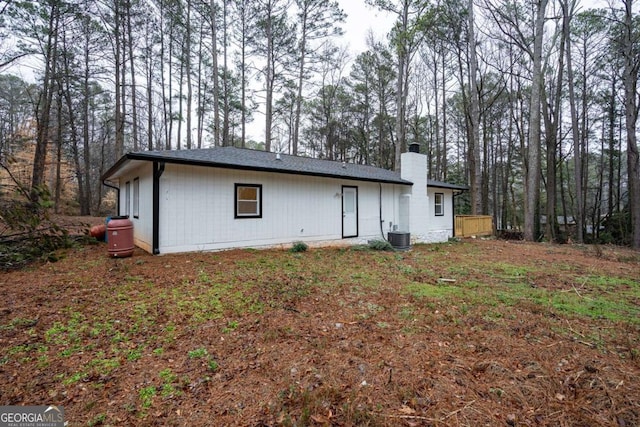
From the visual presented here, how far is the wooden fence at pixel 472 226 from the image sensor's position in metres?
14.2

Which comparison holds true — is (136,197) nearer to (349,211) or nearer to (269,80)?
(349,211)

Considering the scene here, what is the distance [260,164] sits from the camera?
25.0ft

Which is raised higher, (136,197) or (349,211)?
(136,197)

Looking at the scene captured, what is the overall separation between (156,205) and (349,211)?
5.92m

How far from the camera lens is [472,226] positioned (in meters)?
14.6

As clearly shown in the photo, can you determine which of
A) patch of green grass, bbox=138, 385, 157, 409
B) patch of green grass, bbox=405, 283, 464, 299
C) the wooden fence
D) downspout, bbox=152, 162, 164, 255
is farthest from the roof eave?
the wooden fence

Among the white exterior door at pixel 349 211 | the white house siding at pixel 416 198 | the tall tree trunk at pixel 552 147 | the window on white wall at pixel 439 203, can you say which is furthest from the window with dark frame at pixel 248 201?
the tall tree trunk at pixel 552 147

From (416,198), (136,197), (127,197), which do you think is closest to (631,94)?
(416,198)

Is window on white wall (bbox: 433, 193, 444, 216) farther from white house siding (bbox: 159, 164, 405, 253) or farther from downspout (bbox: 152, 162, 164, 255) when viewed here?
downspout (bbox: 152, 162, 164, 255)

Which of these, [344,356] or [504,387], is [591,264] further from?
[344,356]

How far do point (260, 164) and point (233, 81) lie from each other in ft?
39.2

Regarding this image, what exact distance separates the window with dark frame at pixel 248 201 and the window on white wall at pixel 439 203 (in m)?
9.41

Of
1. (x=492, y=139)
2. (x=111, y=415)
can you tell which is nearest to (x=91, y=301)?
(x=111, y=415)

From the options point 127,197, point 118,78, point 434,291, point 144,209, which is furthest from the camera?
point 118,78
